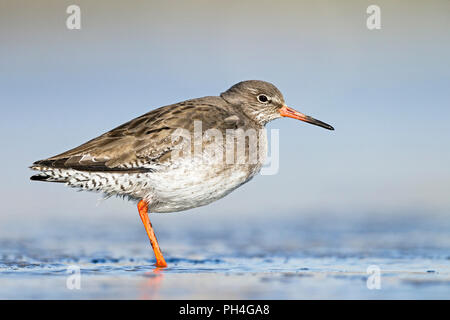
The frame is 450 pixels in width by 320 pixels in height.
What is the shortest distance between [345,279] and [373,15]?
9832 mm

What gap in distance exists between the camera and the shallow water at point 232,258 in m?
6.81

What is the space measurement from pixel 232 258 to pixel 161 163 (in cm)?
183

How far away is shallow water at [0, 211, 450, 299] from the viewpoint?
681 cm

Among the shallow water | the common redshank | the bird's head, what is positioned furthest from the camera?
the bird's head

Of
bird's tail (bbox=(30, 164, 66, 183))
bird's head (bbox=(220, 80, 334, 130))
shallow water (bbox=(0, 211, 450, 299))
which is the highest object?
bird's head (bbox=(220, 80, 334, 130))

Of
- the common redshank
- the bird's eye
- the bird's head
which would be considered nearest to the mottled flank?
the common redshank

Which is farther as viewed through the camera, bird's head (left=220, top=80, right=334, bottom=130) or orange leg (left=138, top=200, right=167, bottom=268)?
bird's head (left=220, top=80, right=334, bottom=130)

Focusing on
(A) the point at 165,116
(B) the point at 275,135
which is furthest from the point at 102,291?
(B) the point at 275,135

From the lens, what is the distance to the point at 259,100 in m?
9.40

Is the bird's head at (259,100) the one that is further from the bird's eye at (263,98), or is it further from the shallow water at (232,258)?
the shallow water at (232,258)

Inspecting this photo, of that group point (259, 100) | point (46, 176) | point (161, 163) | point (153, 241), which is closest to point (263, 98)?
point (259, 100)

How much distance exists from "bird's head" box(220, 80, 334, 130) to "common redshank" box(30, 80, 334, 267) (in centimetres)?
65

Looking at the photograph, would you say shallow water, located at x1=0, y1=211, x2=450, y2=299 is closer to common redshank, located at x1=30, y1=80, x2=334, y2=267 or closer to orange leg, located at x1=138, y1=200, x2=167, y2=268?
orange leg, located at x1=138, y1=200, x2=167, y2=268
